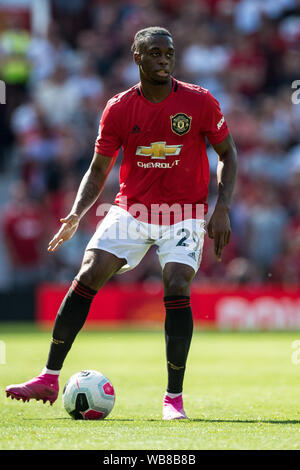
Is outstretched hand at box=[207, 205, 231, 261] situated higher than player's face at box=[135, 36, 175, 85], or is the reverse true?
player's face at box=[135, 36, 175, 85]

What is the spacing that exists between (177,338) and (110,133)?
5.10ft

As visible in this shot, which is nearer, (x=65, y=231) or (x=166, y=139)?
(x=65, y=231)

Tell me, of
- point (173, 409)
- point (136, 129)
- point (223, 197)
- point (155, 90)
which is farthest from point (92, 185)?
point (173, 409)

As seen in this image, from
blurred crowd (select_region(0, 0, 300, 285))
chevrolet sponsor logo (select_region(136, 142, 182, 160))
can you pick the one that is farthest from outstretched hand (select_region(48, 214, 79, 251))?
blurred crowd (select_region(0, 0, 300, 285))

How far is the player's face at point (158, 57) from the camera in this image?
6188 mm

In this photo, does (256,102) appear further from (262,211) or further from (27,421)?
(27,421)

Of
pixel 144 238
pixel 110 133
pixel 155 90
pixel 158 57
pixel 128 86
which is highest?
pixel 128 86

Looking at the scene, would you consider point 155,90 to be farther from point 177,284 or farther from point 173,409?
point 173,409

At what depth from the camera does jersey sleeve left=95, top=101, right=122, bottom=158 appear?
21.1ft

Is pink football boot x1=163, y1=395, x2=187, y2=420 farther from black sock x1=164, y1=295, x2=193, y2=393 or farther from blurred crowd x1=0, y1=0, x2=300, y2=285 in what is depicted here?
blurred crowd x1=0, y1=0, x2=300, y2=285

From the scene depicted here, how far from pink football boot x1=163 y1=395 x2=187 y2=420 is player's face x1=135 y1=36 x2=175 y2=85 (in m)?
2.22

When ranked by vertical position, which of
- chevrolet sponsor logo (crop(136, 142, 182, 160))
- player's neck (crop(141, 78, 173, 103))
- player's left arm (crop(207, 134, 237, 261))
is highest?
player's neck (crop(141, 78, 173, 103))

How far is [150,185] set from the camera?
6.43 meters

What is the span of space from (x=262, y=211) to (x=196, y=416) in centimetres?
953
